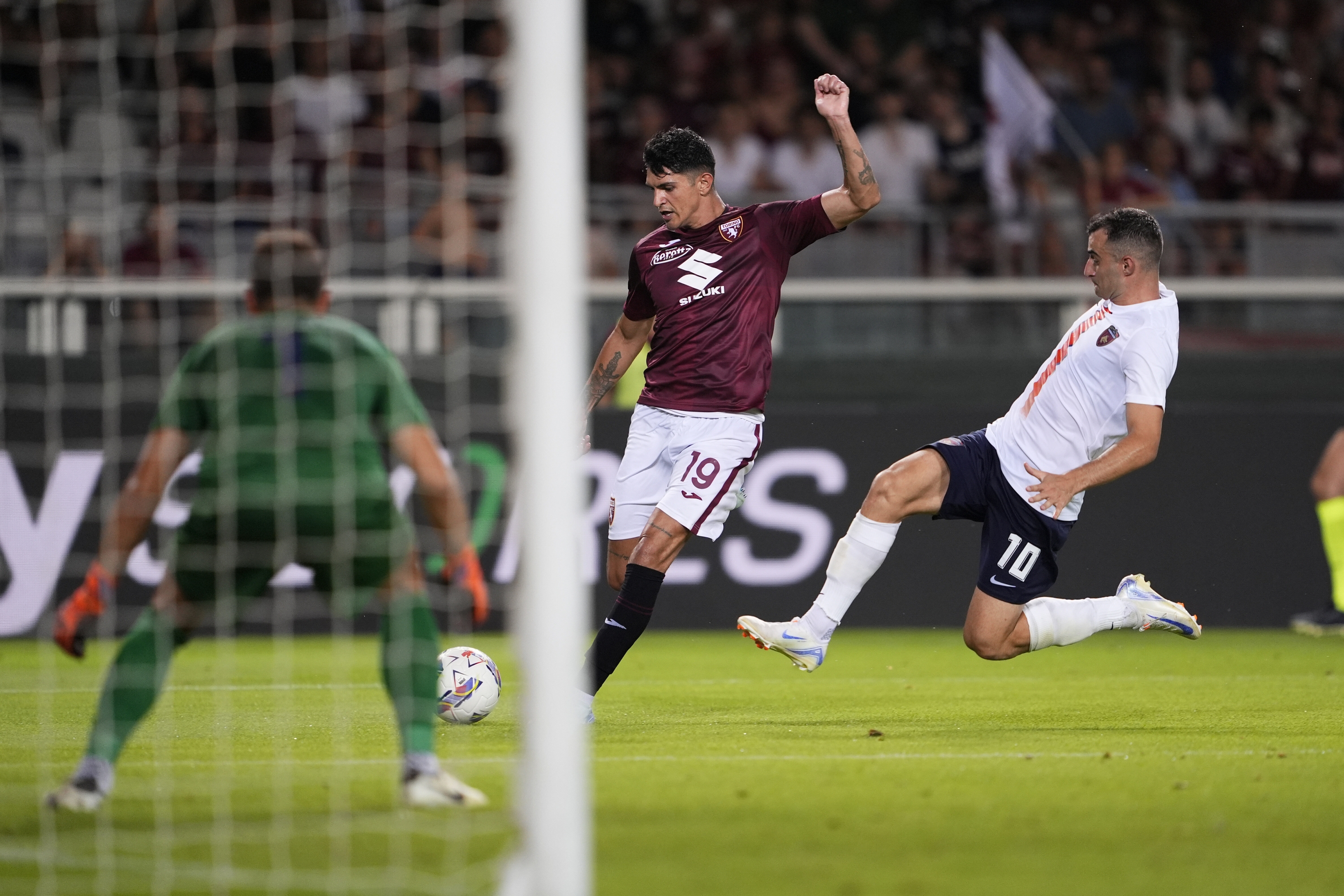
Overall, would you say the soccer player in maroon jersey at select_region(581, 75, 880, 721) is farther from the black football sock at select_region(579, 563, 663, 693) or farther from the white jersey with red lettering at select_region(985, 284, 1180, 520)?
the white jersey with red lettering at select_region(985, 284, 1180, 520)

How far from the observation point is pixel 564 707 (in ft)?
11.3

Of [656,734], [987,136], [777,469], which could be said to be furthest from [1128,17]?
[656,734]

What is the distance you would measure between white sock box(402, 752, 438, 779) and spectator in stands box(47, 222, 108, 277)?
21.9ft

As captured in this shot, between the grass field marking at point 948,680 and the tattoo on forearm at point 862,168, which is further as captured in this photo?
the grass field marking at point 948,680

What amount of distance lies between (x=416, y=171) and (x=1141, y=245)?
19.8 ft

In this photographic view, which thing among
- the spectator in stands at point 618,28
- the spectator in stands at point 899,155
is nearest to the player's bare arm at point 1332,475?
the spectator in stands at point 899,155

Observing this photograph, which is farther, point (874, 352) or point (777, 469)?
point (874, 352)

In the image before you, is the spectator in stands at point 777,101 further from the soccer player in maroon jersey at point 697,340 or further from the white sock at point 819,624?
the white sock at point 819,624

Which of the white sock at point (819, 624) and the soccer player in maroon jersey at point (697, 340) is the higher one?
the soccer player in maroon jersey at point (697, 340)

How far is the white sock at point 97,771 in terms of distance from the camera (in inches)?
175

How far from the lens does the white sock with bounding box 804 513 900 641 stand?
6391 millimetres

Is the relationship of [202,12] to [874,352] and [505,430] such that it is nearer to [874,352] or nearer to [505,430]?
[505,430]

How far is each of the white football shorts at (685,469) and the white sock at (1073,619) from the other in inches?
47.7

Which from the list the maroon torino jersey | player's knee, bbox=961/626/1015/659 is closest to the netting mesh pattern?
the maroon torino jersey
